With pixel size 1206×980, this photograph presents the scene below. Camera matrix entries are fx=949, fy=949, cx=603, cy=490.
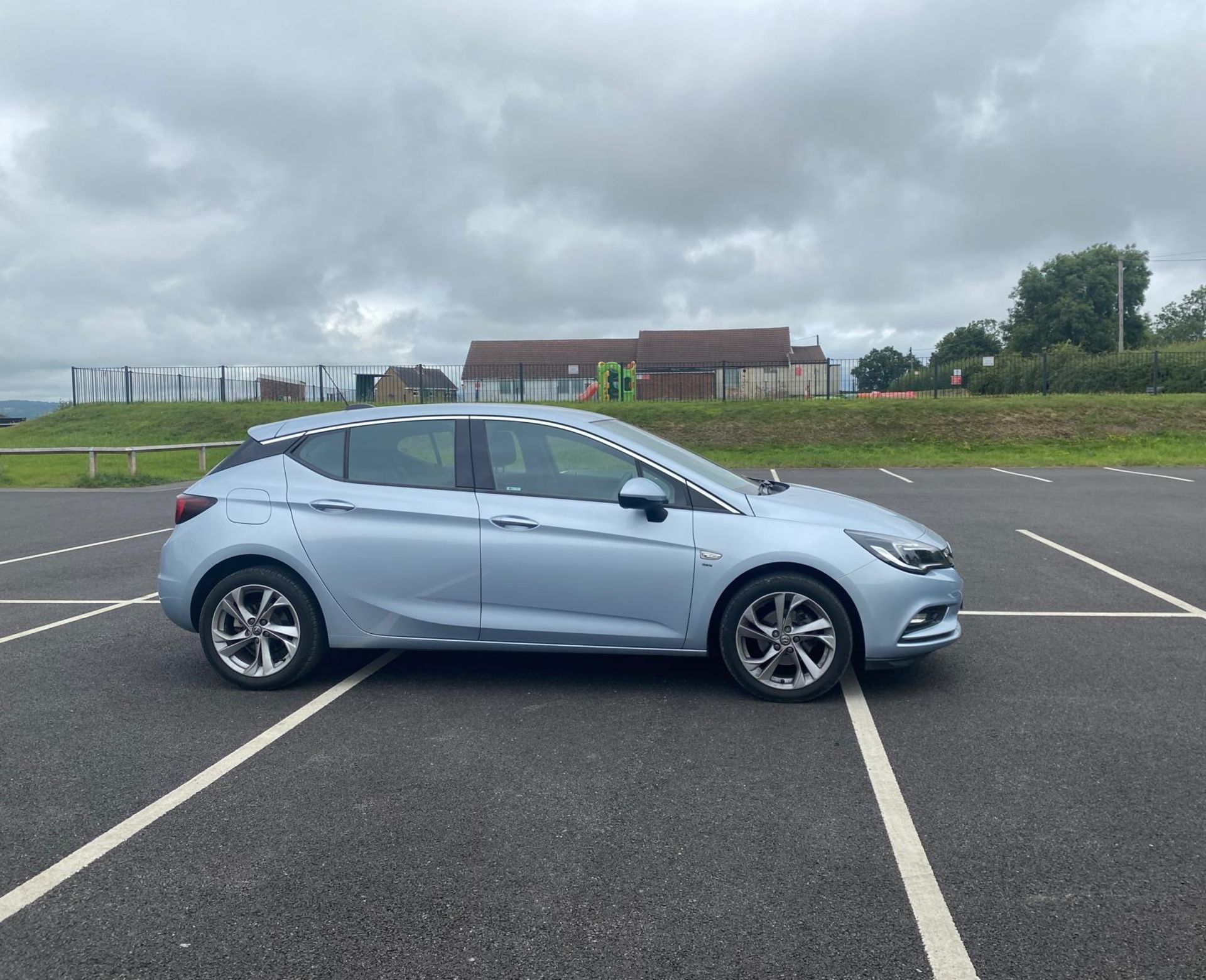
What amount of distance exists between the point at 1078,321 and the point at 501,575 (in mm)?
80853

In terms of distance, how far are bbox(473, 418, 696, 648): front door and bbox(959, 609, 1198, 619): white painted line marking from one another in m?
2.99

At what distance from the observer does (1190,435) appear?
91.6 feet

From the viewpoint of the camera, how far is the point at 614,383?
44.6m

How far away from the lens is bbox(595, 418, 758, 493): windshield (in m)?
5.43

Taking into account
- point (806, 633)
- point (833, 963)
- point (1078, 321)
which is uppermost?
point (1078, 321)

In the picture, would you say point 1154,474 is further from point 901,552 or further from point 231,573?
point 231,573

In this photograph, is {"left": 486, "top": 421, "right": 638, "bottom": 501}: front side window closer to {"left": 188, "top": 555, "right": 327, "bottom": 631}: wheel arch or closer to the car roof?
the car roof

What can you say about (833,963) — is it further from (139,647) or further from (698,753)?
(139,647)

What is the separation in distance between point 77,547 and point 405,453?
7.54 meters

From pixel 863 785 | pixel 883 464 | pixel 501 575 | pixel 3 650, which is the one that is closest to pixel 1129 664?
pixel 863 785

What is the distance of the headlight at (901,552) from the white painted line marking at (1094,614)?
2.04 m

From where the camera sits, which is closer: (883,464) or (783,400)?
(883,464)

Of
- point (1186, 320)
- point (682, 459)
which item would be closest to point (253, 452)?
point (682, 459)

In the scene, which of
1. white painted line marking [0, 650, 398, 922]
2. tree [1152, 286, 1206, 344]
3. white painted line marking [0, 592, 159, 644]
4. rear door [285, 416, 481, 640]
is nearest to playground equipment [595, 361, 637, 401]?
white painted line marking [0, 592, 159, 644]
